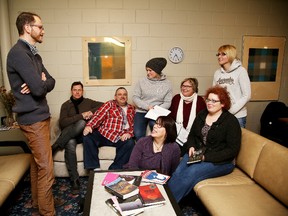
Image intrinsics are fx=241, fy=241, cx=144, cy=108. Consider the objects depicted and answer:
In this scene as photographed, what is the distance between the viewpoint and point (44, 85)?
1.94 meters

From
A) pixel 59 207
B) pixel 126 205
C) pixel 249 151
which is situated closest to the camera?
pixel 126 205

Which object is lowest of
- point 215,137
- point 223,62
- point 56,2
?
point 215,137

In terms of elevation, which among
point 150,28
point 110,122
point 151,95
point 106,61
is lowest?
point 110,122

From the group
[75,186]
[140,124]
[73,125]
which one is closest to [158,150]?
[140,124]

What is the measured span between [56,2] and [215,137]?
2.98 metres

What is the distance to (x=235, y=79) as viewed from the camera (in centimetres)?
287

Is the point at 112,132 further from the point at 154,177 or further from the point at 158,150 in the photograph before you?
the point at 154,177

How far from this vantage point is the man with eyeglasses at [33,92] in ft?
6.08

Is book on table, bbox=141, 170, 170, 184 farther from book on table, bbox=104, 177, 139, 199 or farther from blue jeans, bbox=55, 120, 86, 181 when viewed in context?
blue jeans, bbox=55, 120, 86, 181

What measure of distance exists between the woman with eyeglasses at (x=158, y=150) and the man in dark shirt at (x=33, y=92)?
790 mm

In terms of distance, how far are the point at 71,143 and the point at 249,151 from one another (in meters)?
2.02

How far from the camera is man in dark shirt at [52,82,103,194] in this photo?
2.89 meters

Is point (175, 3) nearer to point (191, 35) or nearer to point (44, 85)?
point (191, 35)

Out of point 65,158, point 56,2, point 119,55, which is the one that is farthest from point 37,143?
point 56,2
